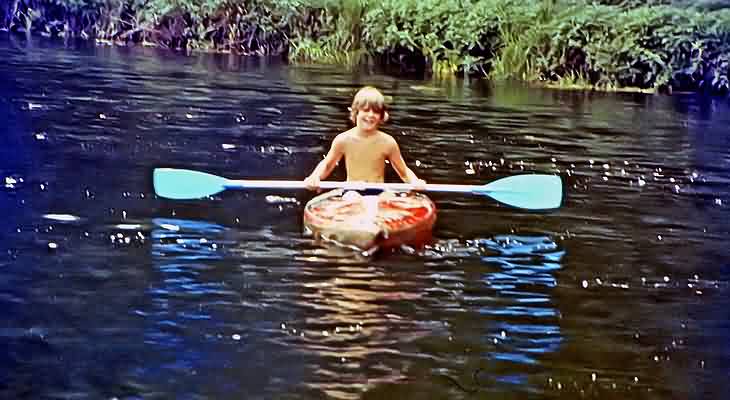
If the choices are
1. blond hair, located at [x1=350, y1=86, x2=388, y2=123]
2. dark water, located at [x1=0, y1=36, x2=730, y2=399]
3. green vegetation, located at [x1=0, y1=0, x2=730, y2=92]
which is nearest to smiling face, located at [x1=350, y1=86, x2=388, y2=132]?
blond hair, located at [x1=350, y1=86, x2=388, y2=123]

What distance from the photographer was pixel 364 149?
7.09 m

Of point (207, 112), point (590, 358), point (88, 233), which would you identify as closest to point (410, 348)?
point (590, 358)

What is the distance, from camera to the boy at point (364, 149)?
6945mm

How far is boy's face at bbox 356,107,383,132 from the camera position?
6918 mm

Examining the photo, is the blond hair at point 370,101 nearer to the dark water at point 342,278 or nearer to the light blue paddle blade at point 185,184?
the dark water at point 342,278

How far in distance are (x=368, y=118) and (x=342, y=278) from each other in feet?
4.39

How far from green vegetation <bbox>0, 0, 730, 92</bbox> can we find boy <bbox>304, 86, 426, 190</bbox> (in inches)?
424

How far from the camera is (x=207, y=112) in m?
12.7

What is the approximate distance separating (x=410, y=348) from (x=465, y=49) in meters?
14.3

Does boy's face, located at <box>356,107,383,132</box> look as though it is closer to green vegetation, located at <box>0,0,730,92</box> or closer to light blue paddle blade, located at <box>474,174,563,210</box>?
light blue paddle blade, located at <box>474,174,563,210</box>

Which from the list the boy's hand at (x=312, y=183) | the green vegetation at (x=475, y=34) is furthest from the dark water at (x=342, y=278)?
the green vegetation at (x=475, y=34)

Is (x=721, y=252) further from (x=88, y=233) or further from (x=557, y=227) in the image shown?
(x=88, y=233)

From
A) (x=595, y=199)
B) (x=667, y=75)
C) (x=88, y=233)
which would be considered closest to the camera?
(x=88, y=233)

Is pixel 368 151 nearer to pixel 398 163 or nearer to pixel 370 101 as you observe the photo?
pixel 398 163
